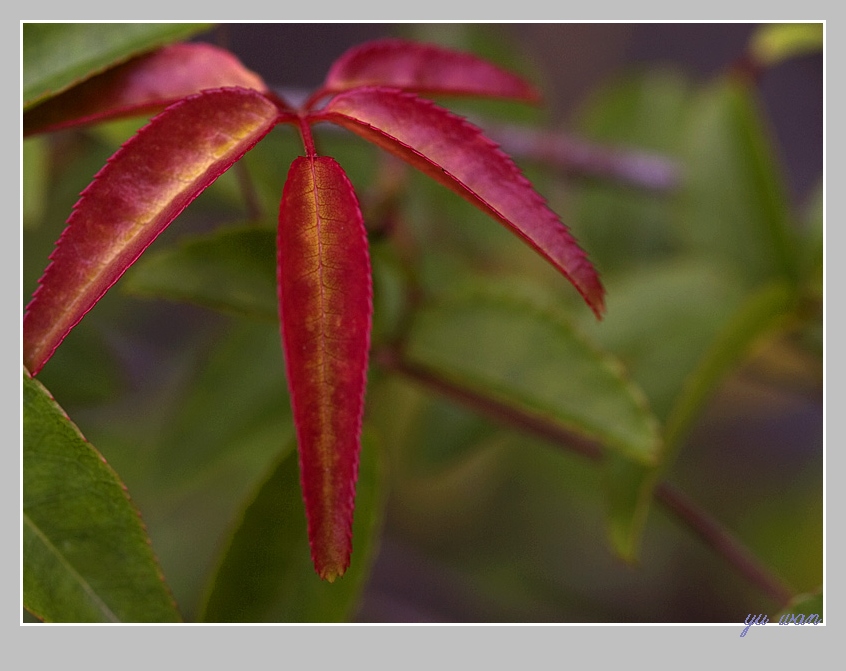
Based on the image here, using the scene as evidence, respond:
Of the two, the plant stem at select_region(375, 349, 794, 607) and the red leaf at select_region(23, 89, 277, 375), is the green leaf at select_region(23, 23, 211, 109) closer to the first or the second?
the red leaf at select_region(23, 89, 277, 375)

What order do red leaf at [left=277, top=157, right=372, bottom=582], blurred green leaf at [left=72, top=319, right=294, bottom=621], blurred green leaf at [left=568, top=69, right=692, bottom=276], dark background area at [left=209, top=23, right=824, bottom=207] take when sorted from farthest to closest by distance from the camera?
dark background area at [left=209, top=23, right=824, bottom=207] < blurred green leaf at [left=568, top=69, right=692, bottom=276] < blurred green leaf at [left=72, top=319, right=294, bottom=621] < red leaf at [left=277, top=157, right=372, bottom=582]

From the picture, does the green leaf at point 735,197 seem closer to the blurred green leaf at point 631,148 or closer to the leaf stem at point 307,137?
the blurred green leaf at point 631,148

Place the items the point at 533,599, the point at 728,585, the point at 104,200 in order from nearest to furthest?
the point at 104,200, the point at 533,599, the point at 728,585

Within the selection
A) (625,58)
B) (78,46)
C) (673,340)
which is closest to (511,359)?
(673,340)

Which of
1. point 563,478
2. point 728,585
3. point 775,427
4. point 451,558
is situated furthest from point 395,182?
point 775,427

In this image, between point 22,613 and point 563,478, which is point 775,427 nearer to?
point 563,478

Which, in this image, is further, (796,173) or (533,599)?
(796,173)

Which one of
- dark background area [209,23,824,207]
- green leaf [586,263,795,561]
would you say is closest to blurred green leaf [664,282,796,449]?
green leaf [586,263,795,561]
